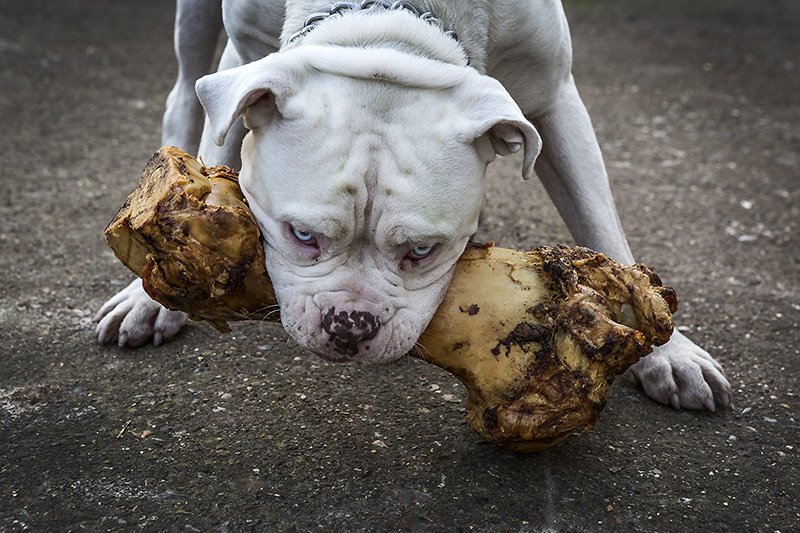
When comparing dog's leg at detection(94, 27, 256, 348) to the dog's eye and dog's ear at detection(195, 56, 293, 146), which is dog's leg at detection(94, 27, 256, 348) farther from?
the dog's eye

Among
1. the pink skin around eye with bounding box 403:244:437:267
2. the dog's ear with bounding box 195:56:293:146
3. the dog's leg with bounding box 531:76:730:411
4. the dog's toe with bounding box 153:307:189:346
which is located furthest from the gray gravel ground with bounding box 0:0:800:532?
the dog's ear with bounding box 195:56:293:146

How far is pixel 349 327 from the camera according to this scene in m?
2.11

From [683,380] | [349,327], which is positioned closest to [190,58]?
[349,327]

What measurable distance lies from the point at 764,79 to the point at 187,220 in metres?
4.99

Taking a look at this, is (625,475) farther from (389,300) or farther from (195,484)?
(195,484)

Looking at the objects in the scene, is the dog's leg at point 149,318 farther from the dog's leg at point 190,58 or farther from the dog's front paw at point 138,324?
the dog's leg at point 190,58

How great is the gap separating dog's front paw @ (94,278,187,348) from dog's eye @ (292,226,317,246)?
2.81ft

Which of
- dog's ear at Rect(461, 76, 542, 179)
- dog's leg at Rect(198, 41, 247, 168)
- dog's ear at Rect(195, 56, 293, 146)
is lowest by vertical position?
dog's leg at Rect(198, 41, 247, 168)

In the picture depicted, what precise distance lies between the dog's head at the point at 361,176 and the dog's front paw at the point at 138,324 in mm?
823

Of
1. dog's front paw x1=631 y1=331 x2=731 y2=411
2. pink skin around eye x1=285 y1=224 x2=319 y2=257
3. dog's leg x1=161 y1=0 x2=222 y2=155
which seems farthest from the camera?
dog's leg x1=161 y1=0 x2=222 y2=155

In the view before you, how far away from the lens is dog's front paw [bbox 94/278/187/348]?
9.50 ft

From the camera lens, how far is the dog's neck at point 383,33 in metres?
2.29

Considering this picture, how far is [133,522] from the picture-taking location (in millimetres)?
2105

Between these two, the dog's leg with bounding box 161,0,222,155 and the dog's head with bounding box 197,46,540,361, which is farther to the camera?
the dog's leg with bounding box 161,0,222,155
